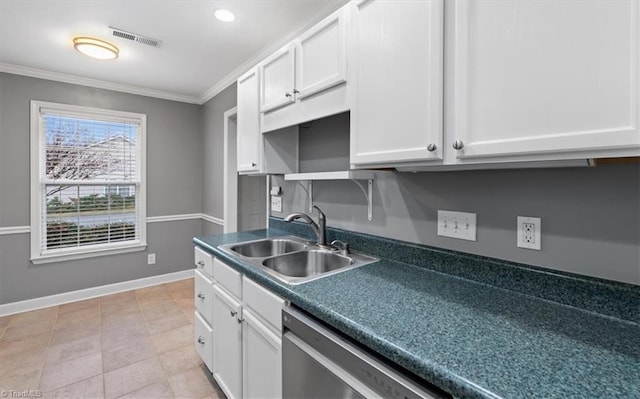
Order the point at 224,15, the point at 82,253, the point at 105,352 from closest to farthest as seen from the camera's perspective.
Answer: the point at 224,15, the point at 105,352, the point at 82,253

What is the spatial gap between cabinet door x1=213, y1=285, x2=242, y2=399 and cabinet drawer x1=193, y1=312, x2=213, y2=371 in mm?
73

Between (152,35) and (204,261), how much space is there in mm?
1853

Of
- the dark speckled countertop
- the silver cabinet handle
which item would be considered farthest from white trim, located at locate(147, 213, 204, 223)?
the silver cabinet handle

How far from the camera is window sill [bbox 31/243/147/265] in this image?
3.10 m

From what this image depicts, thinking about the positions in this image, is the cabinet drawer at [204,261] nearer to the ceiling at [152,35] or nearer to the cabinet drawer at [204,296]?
the cabinet drawer at [204,296]

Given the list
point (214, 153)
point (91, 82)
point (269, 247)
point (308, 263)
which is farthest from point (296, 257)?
point (91, 82)

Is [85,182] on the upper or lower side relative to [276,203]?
upper

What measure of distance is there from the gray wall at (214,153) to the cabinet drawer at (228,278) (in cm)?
184

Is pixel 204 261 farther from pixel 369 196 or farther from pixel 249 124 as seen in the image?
pixel 369 196

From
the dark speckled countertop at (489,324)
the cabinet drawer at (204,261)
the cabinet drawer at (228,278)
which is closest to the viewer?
the dark speckled countertop at (489,324)

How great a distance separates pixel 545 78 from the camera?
2.59ft

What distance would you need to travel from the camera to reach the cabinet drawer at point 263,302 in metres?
1.22

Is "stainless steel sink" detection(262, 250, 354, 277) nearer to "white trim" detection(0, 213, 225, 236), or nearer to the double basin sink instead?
the double basin sink

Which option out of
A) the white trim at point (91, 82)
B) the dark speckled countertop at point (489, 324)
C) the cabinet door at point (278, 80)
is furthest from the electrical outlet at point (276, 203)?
the white trim at point (91, 82)
